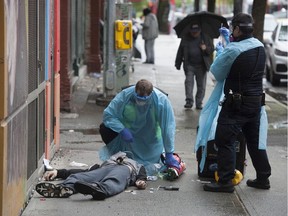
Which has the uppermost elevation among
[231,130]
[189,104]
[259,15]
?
[259,15]

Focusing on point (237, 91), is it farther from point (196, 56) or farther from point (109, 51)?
point (109, 51)

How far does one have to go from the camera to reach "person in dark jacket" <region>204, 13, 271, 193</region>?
23.6 feet

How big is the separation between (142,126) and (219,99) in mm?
928

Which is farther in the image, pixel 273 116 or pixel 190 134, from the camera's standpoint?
pixel 273 116

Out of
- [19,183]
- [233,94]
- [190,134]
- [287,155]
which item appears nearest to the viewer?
[19,183]

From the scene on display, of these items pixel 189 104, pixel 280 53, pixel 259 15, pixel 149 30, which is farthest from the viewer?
pixel 149 30

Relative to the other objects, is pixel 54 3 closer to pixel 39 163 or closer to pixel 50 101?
pixel 50 101

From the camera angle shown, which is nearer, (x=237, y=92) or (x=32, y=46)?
(x=32, y=46)

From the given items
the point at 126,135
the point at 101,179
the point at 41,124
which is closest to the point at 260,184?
the point at 126,135

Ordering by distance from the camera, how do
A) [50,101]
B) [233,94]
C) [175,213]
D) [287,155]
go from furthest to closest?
[287,155]
[50,101]
[233,94]
[175,213]

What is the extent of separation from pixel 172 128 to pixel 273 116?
5.95 m

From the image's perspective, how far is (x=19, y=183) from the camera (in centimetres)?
600

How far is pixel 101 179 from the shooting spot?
7133mm

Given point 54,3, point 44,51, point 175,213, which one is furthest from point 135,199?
point 54,3
